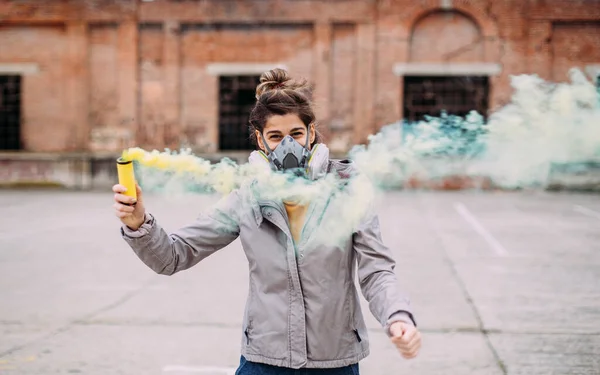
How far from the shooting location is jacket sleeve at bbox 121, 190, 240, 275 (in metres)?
2.42

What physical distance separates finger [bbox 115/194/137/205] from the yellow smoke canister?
1 centimetres

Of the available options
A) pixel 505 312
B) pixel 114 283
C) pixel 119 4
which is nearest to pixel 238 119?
pixel 119 4

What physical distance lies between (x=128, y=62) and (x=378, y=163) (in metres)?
19.9

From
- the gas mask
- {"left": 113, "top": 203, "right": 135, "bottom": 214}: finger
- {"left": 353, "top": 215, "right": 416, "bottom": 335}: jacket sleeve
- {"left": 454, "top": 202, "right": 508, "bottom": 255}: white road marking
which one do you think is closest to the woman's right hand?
{"left": 113, "top": 203, "right": 135, "bottom": 214}: finger

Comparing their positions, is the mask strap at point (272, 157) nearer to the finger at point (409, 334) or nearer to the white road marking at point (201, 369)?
the finger at point (409, 334)

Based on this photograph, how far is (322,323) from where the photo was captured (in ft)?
7.64

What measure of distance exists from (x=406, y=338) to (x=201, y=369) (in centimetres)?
289

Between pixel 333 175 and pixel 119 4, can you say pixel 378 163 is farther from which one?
pixel 119 4

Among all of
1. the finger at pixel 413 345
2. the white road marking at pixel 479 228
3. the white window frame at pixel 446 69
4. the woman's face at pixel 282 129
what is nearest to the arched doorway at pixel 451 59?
the white window frame at pixel 446 69

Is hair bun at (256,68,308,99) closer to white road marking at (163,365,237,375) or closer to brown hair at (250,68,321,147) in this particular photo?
brown hair at (250,68,321,147)

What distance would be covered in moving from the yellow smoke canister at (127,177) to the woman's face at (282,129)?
52 centimetres

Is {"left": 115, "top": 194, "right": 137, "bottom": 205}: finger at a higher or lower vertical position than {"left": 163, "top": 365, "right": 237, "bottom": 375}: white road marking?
higher

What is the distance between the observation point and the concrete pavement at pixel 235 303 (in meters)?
4.81

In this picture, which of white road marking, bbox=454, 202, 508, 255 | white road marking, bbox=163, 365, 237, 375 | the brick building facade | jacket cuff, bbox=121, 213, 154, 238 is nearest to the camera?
jacket cuff, bbox=121, 213, 154, 238
